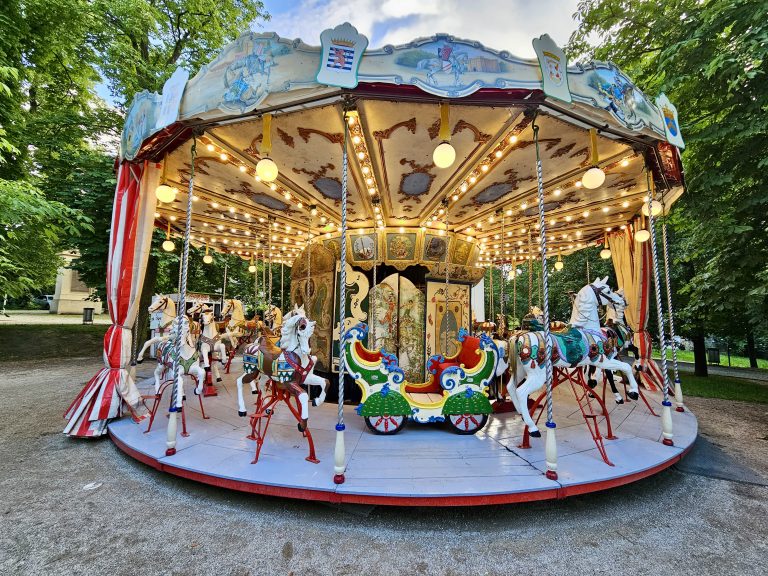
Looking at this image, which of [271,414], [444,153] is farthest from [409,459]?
[444,153]

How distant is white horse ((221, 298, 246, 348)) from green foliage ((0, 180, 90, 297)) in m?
3.97

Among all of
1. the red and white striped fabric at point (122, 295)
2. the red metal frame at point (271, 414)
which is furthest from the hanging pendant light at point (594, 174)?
the red and white striped fabric at point (122, 295)

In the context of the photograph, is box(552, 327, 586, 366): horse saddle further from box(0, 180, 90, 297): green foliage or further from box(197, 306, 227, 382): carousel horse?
box(0, 180, 90, 297): green foliage

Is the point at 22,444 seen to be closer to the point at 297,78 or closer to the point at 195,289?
the point at 297,78

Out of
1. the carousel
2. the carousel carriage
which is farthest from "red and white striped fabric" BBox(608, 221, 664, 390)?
the carousel carriage

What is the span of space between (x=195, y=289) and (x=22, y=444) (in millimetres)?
12520

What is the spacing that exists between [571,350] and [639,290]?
548 centimetres

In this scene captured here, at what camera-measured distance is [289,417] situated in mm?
5309

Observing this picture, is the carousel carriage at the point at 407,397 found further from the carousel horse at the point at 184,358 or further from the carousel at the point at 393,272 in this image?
the carousel horse at the point at 184,358

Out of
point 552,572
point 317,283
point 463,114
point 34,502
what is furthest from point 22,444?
point 463,114

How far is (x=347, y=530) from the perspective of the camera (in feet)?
9.57

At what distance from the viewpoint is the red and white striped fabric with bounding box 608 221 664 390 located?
7.75 m

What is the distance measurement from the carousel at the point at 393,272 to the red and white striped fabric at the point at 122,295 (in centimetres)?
3

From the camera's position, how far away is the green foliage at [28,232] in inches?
266
